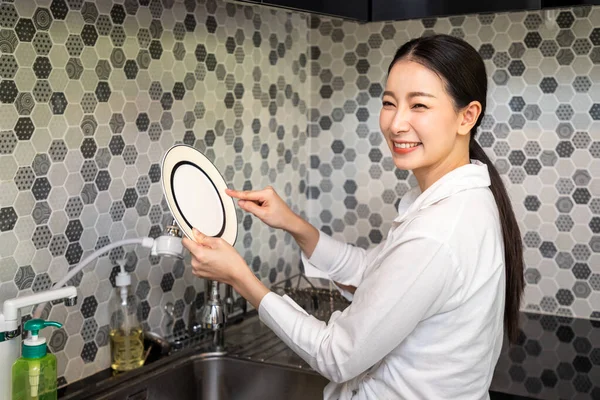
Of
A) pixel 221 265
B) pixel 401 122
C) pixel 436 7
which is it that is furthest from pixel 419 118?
pixel 436 7

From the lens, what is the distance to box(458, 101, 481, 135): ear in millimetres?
1263

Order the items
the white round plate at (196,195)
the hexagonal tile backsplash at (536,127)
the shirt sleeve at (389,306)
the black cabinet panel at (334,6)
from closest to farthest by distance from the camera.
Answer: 1. the shirt sleeve at (389,306)
2. the white round plate at (196,195)
3. the black cabinet panel at (334,6)
4. the hexagonal tile backsplash at (536,127)

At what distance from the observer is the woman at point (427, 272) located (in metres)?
1.14

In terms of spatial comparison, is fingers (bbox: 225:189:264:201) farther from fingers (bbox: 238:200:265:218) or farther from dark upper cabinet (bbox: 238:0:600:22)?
dark upper cabinet (bbox: 238:0:600:22)

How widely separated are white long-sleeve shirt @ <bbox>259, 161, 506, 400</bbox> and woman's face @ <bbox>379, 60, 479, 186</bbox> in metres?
0.06

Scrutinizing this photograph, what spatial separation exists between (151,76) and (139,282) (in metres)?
0.48

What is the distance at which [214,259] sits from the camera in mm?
1289

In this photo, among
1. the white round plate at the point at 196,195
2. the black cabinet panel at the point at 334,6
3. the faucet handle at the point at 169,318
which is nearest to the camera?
the white round plate at the point at 196,195

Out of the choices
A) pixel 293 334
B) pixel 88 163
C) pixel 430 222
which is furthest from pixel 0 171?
pixel 430 222

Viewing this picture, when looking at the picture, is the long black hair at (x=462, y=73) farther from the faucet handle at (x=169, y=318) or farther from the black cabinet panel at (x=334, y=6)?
the faucet handle at (x=169, y=318)

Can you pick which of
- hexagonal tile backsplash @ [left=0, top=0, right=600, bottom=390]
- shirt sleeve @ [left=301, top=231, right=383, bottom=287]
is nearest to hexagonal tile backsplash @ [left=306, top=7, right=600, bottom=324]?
hexagonal tile backsplash @ [left=0, top=0, right=600, bottom=390]

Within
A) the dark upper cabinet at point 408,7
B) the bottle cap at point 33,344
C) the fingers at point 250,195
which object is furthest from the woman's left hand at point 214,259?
the dark upper cabinet at point 408,7

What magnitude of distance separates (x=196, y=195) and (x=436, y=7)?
715mm

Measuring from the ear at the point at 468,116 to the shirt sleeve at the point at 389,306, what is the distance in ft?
0.79
